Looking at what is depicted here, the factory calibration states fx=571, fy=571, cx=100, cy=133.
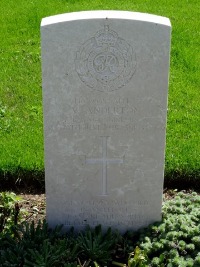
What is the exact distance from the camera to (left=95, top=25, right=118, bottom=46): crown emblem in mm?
3875

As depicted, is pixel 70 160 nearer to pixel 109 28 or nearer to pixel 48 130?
pixel 48 130

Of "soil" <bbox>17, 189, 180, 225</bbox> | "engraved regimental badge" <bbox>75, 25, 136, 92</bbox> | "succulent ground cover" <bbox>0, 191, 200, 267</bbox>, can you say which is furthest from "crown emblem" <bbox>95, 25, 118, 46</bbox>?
"soil" <bbox>17, 189, 180, 225</bbox>

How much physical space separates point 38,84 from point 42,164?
5.68 feet

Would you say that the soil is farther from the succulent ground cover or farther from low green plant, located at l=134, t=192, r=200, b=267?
low green plant, located at l=134, t=192, r=200, b=267

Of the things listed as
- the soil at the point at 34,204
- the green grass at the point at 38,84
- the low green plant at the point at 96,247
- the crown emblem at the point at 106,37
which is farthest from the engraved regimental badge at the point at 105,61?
the green grass at the point at 38,84

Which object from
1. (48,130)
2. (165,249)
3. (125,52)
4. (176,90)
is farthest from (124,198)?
(176,90)

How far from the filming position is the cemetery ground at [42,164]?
Result: 4074mm

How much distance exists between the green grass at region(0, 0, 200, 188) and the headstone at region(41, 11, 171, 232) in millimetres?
896

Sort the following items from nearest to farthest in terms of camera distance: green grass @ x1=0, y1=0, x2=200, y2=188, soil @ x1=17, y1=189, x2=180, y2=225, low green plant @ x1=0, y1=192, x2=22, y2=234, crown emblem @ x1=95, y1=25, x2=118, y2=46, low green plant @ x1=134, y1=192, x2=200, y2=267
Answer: crown emblem @ x1=95, y1=25, x2=118, y2=46
low green plant @ x1=134, y1=192, x2=200, y2=267
low green plant @ x1=0, y1=192, x2=22, y2=234
soil @ x1=17, y1=189, x2=180, y2=225
green grass @ x1=0, y1=0, x2=200, y2=188

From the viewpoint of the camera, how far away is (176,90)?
6.56m

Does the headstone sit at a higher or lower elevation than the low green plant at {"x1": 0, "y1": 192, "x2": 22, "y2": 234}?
higher

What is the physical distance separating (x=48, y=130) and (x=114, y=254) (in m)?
1.05

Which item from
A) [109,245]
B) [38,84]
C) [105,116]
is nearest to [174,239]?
[109,245]

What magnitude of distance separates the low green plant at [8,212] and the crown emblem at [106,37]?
4.68 feet
